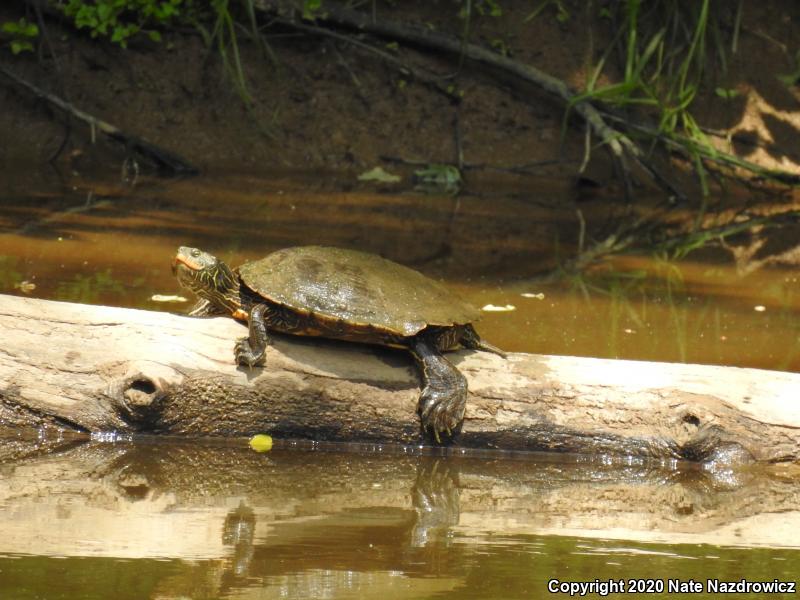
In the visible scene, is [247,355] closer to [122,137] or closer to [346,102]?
[122,137]

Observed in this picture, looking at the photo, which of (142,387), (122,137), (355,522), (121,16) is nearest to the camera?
(355,522)

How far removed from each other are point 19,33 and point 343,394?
257 inches

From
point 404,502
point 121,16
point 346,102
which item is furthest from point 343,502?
point 121,16

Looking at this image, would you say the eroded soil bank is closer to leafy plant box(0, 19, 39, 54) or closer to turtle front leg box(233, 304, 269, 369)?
leafy plant box(0, 19, 39, 54)

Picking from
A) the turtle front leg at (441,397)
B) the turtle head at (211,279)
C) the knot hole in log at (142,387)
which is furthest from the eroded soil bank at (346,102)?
the turtle front leg at (441,397)

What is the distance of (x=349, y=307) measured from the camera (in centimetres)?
357

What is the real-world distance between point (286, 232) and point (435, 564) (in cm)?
428

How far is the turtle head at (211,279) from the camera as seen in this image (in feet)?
12.2

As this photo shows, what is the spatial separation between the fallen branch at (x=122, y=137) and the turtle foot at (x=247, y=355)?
5481 millimetres

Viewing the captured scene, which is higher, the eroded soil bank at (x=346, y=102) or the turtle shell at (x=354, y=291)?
the eroded soil bank at (x=346, y=102)

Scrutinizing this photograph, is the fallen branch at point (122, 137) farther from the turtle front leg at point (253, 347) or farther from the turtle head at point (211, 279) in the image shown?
the turtle front leg at point (253, 347)

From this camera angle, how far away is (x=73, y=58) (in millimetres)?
9422

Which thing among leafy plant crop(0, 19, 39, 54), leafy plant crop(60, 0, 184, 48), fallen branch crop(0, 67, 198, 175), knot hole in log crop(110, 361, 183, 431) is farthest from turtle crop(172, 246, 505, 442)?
leafy plant crop(60, 0, 184, 48)

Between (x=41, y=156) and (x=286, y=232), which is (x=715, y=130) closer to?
(x=286, y=232)
